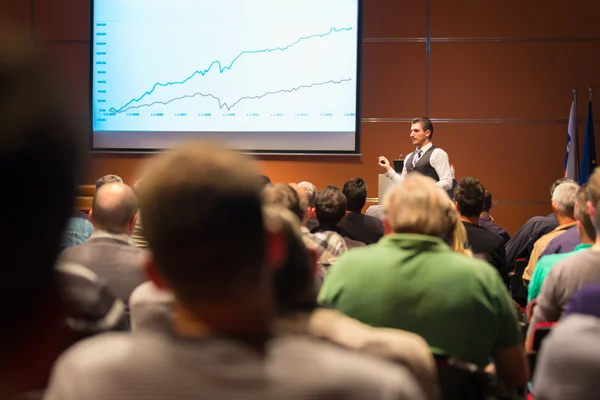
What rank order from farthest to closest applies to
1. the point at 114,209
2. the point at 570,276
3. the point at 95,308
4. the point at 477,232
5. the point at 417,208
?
the point at 477,232, the point at 114,209, the point at 570,276, the point at 417,208, the point at 95,308

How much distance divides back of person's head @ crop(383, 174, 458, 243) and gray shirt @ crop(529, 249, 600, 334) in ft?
1.69

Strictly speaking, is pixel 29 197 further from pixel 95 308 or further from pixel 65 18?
pixel 65 18

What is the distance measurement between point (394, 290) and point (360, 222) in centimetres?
→ 270

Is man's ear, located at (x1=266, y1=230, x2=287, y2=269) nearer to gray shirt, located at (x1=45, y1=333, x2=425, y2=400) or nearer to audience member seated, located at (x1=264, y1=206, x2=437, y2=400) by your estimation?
gray shirt, located at (x1=45, y1=333, x2=425, y2=400)

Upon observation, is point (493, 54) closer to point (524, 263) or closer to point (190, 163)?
point (524, 263)

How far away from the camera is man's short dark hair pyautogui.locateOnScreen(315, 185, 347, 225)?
4.20 meters

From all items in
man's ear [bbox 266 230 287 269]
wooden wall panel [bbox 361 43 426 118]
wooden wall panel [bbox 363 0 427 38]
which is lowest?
man's ear [bbox 266 230 287 269]

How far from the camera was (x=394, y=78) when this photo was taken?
8.12 meters

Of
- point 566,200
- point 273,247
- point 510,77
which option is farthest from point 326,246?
point 510,77

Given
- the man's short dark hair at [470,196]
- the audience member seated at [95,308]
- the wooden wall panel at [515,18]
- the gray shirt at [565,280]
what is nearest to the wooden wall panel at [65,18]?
the wooden wall panel at [515,18]

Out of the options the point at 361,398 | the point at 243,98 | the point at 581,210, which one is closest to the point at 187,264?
the point at 361,398

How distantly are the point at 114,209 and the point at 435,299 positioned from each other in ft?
4.74

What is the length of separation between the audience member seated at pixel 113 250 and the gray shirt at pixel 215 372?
178 cm

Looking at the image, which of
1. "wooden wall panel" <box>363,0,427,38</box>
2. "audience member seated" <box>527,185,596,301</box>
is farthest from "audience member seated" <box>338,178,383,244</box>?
"wooden wall panel" <box>363,0,427,38</box>
